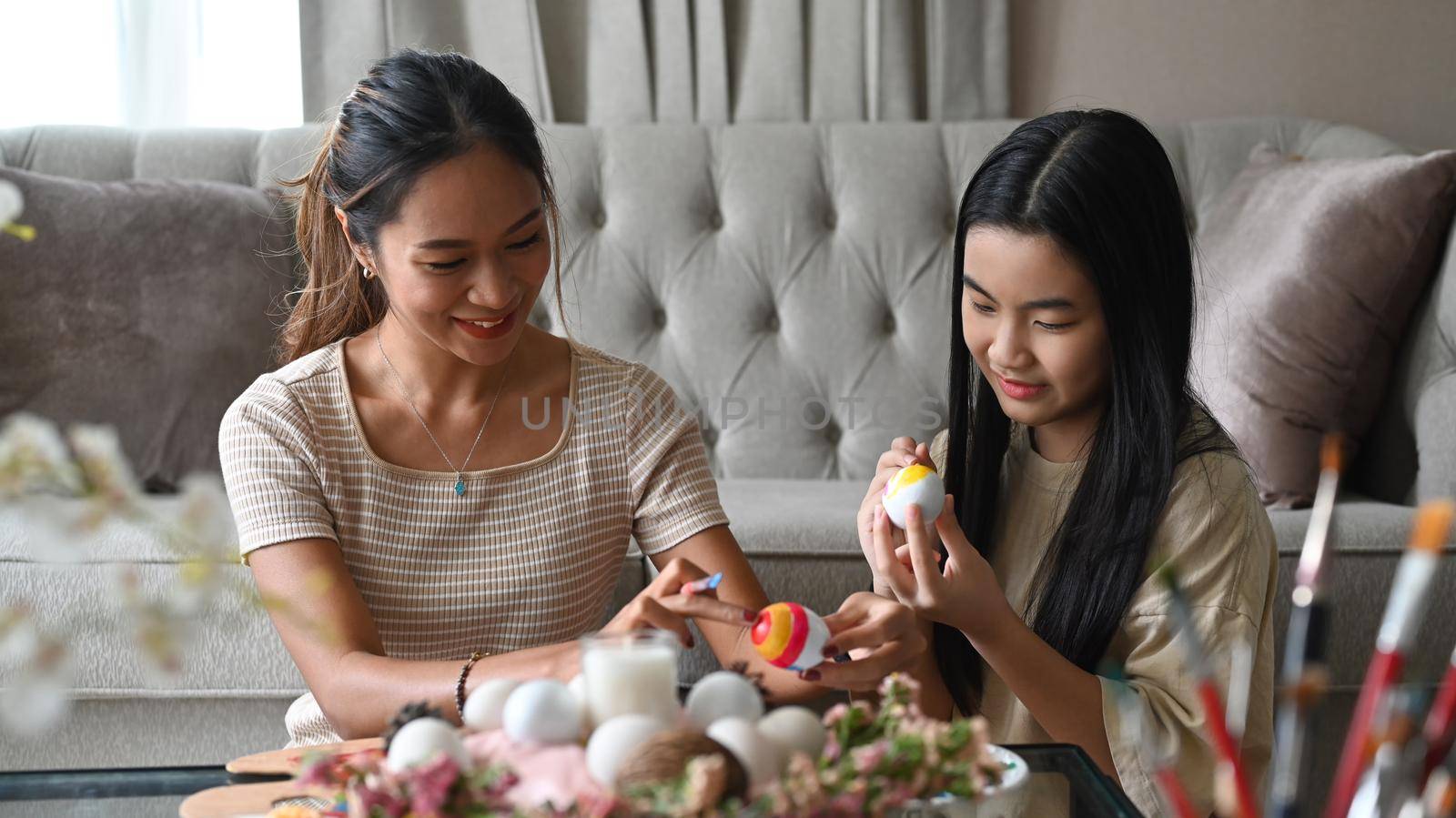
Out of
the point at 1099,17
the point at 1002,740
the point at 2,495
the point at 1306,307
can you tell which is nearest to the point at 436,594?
the point at 1002,740

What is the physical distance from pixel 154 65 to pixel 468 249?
1.69 metres

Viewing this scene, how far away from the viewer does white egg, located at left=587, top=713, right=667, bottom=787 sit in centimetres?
63

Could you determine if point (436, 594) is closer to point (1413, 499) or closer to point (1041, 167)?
point (1041, 167)

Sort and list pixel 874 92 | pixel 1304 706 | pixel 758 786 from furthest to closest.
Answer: pixel 874 92 → pixel 758 786 → pixel 1304 706

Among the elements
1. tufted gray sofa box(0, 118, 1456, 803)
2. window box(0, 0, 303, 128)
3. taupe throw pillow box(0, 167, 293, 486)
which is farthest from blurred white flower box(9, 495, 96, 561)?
window box(0, 0, 303, 128)

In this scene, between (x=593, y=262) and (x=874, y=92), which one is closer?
(x=593, y=262)

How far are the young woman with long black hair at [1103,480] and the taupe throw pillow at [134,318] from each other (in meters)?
1.16

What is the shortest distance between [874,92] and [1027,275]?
145 centimetres

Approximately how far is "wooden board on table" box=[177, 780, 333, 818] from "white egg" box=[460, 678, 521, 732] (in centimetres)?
13

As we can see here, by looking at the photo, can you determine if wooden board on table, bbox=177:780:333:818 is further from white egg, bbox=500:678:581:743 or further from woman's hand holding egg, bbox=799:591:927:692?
woman's hand holding egg, bbox=799:591:927:692

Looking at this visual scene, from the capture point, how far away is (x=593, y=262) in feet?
7.24

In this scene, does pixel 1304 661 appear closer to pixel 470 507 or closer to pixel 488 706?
pixel 488 706

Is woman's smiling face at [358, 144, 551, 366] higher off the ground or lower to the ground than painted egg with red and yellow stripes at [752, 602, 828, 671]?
higher

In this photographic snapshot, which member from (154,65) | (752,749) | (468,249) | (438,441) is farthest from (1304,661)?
(154,65)
